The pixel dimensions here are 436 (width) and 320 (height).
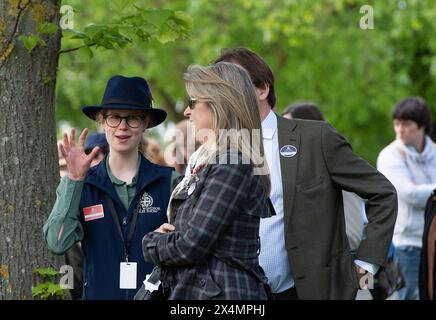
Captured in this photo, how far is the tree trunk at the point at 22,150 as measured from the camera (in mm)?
4758

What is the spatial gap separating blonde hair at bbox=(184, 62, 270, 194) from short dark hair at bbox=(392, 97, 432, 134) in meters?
4.66

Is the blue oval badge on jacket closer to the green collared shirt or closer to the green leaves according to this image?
the green collared shirt

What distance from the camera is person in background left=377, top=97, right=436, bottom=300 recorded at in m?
8.08

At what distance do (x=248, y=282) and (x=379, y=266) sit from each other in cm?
122

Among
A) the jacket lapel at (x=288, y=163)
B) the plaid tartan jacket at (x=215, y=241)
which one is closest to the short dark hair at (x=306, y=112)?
the jacket lapel at (x=288, y=163)

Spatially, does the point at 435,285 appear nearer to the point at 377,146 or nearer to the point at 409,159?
the point at 409,159

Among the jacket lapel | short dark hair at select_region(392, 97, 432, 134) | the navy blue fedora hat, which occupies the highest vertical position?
short dark hair at select_region(392, 97, 432, 134)

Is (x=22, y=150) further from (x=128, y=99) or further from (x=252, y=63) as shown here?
(x=252, y=63)

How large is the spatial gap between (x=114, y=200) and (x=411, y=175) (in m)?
4.13

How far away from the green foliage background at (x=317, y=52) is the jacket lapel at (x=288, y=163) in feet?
36.2

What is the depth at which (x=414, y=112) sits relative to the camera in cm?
849

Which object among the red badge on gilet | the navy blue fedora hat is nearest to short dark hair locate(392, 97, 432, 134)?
the navy blue fedora hat
